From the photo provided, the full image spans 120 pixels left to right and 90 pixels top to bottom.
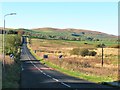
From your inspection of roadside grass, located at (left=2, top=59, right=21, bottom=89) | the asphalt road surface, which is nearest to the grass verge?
roadside grass, located at (left=2, top=59, right=21, bottom=89)

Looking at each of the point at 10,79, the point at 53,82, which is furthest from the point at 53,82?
the point at 10,79

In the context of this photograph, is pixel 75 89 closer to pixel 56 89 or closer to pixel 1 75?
pixel 56 89

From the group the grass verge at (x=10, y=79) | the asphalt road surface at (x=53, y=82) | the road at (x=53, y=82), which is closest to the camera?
the grass verge at (x=10, y=79)

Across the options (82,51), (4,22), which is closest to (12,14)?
(4,22)

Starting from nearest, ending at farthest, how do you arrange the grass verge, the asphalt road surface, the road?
the grass verge → the asphalt road surface → the road

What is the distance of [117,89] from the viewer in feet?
84.9

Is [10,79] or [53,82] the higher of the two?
[10,79]

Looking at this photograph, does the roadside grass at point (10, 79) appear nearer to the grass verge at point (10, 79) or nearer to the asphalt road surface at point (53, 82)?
the grass verge at point (10, 79)

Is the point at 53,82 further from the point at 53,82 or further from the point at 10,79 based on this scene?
the point at 10,79

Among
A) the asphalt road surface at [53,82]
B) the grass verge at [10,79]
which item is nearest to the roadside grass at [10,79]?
the grass verge at [10,79]

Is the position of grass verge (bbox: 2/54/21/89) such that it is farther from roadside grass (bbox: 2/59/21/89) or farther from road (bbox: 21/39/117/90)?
road (bbox: 21/39/117/90)

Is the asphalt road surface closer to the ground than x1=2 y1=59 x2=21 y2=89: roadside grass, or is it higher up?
closer to the ground

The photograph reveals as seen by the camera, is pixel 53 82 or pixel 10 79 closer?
pixel 10 79

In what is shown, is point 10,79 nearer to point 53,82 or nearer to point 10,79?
point 10,79
